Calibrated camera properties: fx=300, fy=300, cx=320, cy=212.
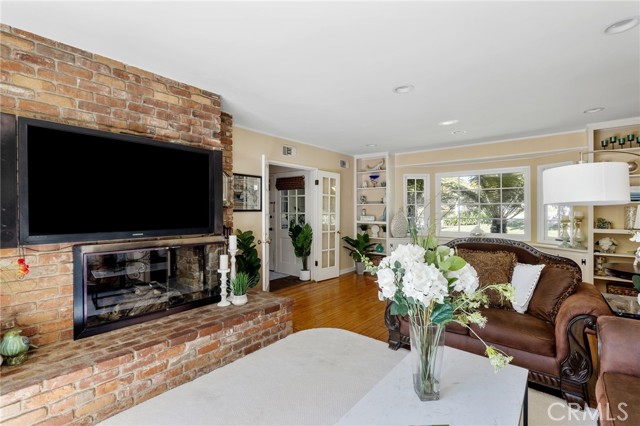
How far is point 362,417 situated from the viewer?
123 cm

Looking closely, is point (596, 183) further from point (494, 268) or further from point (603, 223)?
point (603, 223)

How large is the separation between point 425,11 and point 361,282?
442 centimetres

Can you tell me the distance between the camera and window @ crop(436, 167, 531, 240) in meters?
4.96

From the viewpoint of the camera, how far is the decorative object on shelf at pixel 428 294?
46.2 inches

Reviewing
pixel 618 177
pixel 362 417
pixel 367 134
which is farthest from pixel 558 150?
pixel 362 417

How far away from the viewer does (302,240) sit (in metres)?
5.26

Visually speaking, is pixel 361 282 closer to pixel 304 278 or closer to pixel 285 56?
pixel 304 278

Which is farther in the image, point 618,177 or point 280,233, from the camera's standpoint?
point 280,233

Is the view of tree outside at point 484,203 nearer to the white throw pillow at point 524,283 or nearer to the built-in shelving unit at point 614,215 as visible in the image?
the built-in shelving unit at point 614,215

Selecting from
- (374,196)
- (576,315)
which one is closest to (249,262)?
(576,315)

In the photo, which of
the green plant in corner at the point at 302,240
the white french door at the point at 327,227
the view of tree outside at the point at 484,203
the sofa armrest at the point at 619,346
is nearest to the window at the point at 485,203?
the view of tree outside at the point at 484,203

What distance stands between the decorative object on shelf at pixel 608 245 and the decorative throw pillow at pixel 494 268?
209 cm

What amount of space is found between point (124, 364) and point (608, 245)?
534 centimetres

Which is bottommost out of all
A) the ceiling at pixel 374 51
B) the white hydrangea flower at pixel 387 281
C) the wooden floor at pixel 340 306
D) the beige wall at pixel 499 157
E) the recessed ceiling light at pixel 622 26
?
the wooden floor at pixel 340 306
